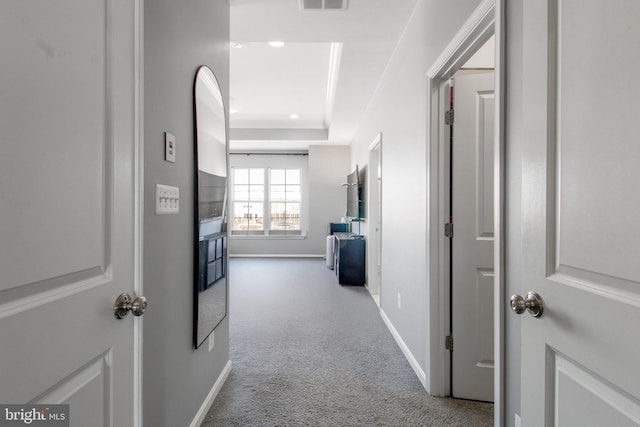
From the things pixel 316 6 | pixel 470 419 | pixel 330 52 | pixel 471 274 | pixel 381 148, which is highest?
pixel 330 52

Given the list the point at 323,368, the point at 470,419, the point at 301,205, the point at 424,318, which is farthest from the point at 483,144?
the point at 301,205

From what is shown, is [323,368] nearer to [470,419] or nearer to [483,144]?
[470,419]

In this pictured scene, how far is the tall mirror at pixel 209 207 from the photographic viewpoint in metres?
1.63

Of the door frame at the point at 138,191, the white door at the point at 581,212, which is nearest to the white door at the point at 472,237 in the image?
the white door at the point at 581,212

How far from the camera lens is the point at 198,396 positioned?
5.45ft

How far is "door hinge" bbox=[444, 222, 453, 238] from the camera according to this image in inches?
Answer: 76.9

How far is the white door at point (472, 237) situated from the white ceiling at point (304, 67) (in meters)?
0.87

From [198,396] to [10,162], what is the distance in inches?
→ 59.6

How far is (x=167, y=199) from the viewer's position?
1.32 metres

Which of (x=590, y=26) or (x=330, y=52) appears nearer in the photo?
(x=590, y=26)

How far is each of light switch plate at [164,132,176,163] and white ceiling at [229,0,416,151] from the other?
1.34m

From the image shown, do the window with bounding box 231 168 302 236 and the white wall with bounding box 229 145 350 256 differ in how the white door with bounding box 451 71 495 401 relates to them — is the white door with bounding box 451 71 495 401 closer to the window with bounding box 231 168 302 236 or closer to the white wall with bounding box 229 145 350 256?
the white wall with bounding box 229 145 350 256

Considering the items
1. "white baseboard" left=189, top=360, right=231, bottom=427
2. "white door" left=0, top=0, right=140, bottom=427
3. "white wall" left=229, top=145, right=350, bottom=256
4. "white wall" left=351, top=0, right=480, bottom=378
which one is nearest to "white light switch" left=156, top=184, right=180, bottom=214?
"white door" left=0, top=0, right=140, bottom=427

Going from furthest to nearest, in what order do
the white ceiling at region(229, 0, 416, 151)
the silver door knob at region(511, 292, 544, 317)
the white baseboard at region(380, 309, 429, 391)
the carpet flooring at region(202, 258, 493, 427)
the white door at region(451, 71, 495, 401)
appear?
the white ceiling at region(229, 0, 416, 151)
the white baseboard at region(380, 309, 429, 391)
the white door at region(451, 71, 495, 401)
the carpet flooring at region(202, 258, 493, 427)
the silver door knob at region(511, 292, 544, 317)
